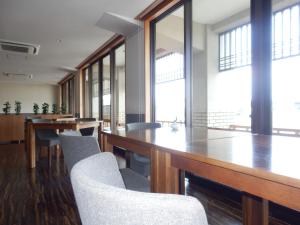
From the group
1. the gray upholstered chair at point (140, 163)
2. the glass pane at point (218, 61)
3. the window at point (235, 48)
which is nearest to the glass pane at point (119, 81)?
the glass pane at point (218, 61)

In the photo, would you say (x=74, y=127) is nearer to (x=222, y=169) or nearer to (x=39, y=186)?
(x=39, y=186)

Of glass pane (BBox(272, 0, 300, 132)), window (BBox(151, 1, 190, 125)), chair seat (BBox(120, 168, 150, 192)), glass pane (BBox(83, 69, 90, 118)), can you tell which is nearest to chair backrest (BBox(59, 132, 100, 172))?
chair seat (BBox(120, 168, 150, 192))

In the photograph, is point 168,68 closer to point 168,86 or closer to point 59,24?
point 168,86

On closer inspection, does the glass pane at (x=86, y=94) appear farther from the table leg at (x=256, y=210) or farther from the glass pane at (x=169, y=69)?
the table leg at (x=256, y=210)

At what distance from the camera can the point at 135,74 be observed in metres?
4.08

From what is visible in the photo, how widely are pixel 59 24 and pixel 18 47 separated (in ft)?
5.51

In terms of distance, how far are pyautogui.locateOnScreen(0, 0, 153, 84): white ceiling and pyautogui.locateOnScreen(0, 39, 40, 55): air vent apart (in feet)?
0.43

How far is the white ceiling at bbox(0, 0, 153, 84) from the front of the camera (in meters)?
3.20

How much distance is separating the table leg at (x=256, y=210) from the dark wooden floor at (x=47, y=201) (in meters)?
0.48

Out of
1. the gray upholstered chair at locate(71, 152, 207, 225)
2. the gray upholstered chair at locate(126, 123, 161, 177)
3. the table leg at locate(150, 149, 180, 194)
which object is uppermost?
the gray upholstered chair at locate(71, 152, 207, 225)

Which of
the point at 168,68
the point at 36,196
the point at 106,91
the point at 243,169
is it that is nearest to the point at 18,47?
the point at 106,91

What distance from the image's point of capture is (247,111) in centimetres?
251

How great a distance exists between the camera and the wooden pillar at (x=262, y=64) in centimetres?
208

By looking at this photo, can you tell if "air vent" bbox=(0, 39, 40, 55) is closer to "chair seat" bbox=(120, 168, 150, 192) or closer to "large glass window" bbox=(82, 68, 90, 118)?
"large glass window" bbox=(82, 68, 90, 118)
